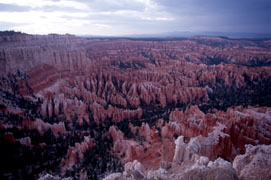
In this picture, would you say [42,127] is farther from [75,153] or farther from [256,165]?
[256,165]

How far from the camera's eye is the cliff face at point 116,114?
10.9 m

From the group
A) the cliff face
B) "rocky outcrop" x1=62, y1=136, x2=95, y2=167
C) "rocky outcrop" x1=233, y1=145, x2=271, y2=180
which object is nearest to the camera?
"rocky outcrop" x1=233, y1=145, x2=271, y2=180

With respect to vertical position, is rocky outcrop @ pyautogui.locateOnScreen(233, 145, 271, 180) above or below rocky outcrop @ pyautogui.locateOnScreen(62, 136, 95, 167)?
above

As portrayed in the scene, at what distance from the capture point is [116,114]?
1892 cm

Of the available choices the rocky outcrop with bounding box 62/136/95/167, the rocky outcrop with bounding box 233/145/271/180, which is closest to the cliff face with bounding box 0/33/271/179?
the rocky outcrop with bounding box 62/136/95/167

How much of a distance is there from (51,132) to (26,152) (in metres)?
3.14

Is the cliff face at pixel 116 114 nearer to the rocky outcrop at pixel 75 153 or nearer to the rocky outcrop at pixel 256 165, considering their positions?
the rocky outcrop at pixel 75 153

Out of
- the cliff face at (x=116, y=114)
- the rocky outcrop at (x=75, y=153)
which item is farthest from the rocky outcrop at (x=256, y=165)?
the rocky outcrop at (x=75, y=153)

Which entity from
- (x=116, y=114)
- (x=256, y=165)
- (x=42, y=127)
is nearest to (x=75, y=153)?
(x=42, y=127)

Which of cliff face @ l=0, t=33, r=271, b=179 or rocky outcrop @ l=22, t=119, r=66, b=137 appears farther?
rocky outcrop @ l=22, t=119, r=66, b=137

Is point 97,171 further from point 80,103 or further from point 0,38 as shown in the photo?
point 0,38

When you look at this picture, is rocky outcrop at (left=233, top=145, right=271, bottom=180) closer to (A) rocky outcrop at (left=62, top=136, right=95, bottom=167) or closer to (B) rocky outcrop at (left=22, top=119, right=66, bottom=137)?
(A) rocky outcrop at (left=62, top=136, right=95, bottom=167)

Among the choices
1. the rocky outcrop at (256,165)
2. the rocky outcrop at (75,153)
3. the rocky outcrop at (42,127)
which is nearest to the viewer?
the rocky outcrop at (256,165)

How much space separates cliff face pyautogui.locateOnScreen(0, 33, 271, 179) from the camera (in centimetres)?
1093
